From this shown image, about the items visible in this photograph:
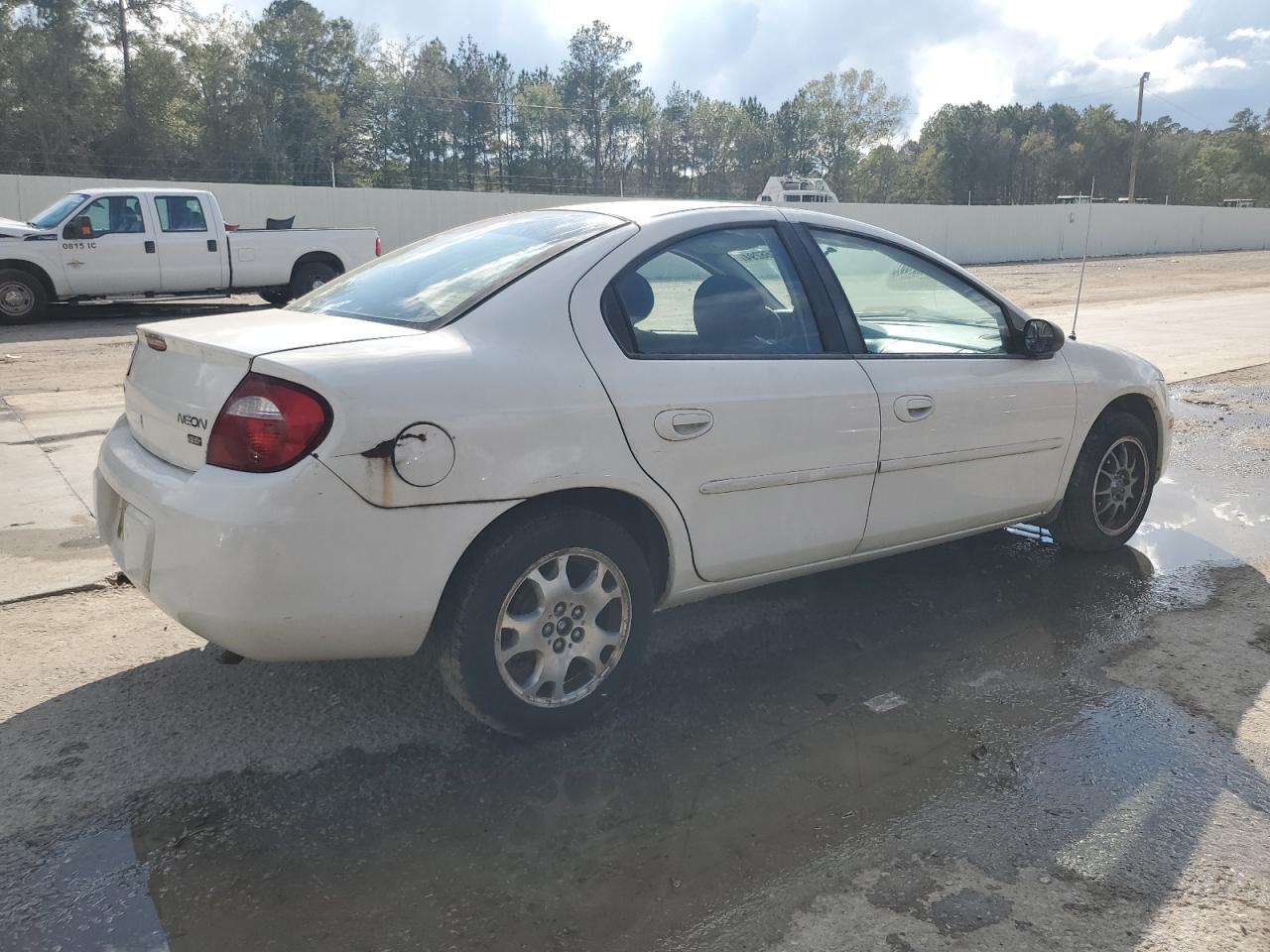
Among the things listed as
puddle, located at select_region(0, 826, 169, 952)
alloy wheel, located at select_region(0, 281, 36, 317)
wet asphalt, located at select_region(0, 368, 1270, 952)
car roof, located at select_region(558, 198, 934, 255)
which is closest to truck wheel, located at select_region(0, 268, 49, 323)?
alloy wheel, located at select_region(0, 281, 36, 317)

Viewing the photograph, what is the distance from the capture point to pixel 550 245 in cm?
334

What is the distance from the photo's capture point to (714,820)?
277 cm

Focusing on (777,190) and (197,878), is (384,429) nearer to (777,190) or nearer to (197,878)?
(197,878)

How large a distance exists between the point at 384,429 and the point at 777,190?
4070 cm

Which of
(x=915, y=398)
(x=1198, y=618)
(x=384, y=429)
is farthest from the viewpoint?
(x=1198, y=618)

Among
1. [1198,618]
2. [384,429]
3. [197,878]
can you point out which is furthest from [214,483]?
[1198,618]

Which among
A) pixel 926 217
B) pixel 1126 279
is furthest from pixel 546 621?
pixel 926 217

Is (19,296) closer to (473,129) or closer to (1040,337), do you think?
(1040,337)

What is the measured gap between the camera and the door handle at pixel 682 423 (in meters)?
3.12

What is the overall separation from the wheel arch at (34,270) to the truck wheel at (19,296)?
0.12ft

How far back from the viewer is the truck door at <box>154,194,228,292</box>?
1499 centimetres

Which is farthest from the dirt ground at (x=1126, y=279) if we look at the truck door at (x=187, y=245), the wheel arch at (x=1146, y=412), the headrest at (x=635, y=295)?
the headrest at (x=635, y=295)

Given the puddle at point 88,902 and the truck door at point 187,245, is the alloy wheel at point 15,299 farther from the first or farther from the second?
the puddle at point 88,902

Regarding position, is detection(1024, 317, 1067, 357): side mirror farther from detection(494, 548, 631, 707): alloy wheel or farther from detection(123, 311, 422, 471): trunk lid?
detection(123, 311, 422, 471): trunk lid
